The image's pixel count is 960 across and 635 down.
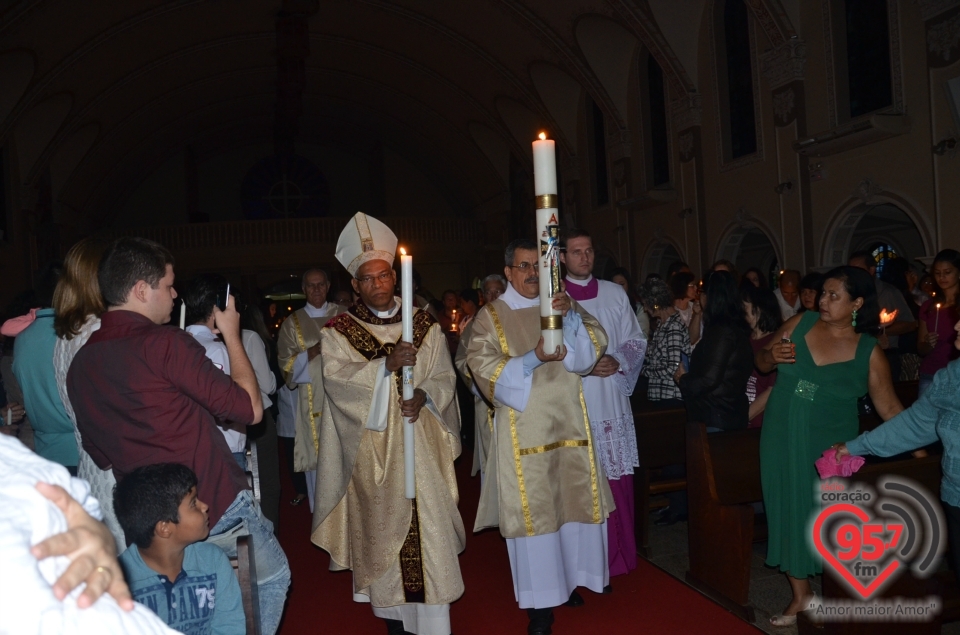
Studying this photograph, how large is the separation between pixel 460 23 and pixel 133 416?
14414mm

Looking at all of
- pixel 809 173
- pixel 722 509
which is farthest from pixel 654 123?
pixel 722 509

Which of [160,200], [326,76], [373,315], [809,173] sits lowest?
[373,315]

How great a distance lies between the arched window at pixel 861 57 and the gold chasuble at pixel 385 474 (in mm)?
7102

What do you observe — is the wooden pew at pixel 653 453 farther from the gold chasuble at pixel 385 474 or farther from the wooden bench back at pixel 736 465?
the gold chasuble at pixel 385 474

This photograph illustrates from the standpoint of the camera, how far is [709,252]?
11781mm

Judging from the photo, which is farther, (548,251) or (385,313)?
(385,313)

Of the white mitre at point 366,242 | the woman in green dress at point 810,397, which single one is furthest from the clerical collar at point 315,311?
the woman in green dress at point 810,397

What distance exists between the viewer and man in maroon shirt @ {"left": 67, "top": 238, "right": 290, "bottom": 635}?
218 centimetres

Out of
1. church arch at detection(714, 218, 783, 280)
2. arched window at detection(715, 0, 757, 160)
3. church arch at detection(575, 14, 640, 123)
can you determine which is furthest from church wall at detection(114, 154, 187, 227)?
arched window at detection(715, 0, 757, 160)

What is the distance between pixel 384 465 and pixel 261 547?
3.50ft

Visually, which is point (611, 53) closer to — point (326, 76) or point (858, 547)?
point (326, 76)

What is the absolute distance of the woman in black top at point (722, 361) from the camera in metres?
Result: 4.37

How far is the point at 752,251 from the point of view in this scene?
49.4 feet

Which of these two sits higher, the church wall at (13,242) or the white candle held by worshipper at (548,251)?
the church wall at (13,242)
